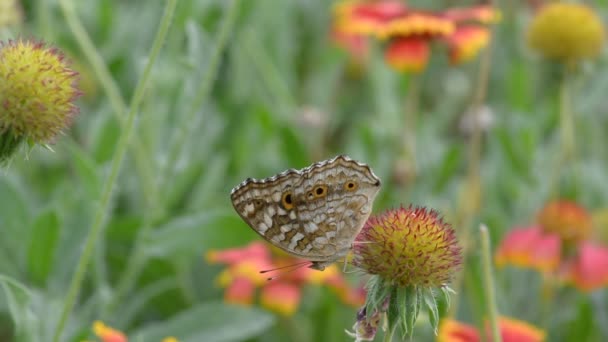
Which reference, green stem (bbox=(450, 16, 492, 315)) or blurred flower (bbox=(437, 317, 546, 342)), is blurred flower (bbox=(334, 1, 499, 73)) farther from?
blurred flower (bbox=(437, 317, 546, 342))

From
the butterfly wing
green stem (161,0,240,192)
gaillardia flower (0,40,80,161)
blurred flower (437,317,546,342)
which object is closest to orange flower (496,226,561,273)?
blurred flower (437,317,546,342)

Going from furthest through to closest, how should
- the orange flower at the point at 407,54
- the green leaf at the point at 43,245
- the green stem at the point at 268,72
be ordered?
1. the green stem at the point at 268,72
2. the orange flower at the point at 407,54
3. the green leaf at the point at 43,245

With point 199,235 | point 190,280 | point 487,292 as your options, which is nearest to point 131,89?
point 190,280

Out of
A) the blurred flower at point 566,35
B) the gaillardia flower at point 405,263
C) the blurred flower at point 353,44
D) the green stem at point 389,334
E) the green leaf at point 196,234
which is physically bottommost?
the green stem at point 389,334

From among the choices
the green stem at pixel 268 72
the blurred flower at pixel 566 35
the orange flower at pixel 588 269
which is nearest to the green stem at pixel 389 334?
the orange flower at pixel 588 269

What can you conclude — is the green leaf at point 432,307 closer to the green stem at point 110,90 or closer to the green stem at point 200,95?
the green stem at point 200,95

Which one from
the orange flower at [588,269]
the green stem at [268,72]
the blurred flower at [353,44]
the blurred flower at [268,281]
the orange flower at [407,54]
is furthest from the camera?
the blurred flower at [353,44]
